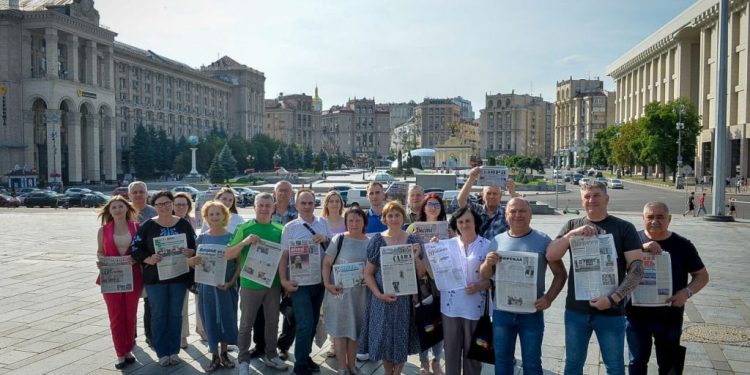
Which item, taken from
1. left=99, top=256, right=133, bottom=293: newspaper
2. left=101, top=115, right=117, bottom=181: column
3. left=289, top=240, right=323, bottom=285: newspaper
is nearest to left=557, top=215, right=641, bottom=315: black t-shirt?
left=289, top=240, right=323, bottom=285: newspaper

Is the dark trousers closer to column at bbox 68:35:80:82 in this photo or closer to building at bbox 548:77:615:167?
column at bbox 68:35:80:82

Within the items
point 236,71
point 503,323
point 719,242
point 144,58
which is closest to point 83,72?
point 144,58

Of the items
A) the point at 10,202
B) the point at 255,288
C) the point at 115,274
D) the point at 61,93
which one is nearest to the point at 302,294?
the point at 255,288

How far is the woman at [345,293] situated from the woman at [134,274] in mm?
2393

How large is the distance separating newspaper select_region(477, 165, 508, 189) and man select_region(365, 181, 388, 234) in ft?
5.25

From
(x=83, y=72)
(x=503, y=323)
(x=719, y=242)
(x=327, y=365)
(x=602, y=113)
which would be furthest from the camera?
(x=602, y=113)

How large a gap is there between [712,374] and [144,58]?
9355 cm

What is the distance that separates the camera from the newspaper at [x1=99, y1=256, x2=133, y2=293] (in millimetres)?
6691

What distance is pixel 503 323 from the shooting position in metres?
5.36

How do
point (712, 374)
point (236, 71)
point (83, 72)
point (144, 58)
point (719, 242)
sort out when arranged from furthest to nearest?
point (236, 71), point (144, 58), point (83, 72), point (719, 242), point (712, 374)

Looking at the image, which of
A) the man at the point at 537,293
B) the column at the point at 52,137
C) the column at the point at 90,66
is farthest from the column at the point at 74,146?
the man at the point at 537,293

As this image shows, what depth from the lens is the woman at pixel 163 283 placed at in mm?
6641

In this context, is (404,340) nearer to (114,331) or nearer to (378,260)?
(378,260)

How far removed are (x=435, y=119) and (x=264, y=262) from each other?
167 meters
